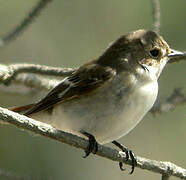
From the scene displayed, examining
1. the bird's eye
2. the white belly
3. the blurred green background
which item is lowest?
the blurred green background

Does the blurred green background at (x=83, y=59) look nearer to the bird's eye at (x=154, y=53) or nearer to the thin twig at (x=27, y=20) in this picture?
the thin twig at (x=27, y=20)

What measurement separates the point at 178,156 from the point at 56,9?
3.07 m

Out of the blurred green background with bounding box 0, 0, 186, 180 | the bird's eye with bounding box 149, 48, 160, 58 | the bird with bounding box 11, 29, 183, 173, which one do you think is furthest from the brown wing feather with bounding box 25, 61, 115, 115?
the blurred green background with bounding box 0, 0, 186, 180

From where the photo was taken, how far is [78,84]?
→ 4.71 metres

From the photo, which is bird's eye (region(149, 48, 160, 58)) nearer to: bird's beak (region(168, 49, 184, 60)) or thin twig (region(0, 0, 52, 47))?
bird's beak (region(168, 49, 184, 60))

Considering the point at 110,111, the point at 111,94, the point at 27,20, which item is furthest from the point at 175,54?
the point at 27,20

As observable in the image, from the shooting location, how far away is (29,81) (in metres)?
5.43

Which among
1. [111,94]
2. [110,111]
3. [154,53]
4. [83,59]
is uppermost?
[154,53]

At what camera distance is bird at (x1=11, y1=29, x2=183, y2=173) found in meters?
4.33

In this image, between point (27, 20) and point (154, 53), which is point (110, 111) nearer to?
point (154, 53)

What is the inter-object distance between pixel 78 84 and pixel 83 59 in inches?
116

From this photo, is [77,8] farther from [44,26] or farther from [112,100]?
[112,100]

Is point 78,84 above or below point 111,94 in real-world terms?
below

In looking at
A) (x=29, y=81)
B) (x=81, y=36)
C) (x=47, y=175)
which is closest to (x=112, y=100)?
(x=29, y=81)
